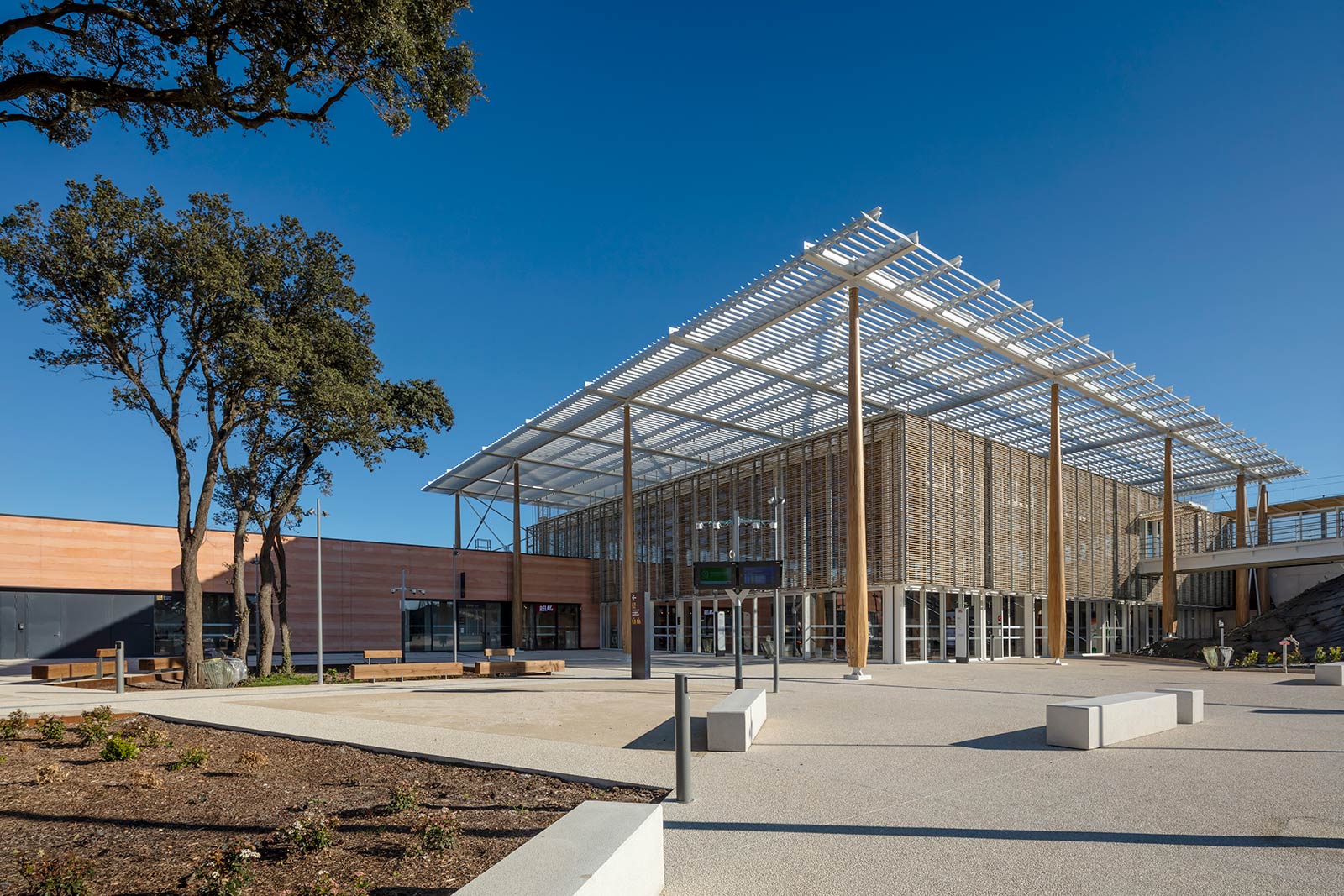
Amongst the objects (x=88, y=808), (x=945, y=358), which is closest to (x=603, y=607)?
(x=945, y=358)

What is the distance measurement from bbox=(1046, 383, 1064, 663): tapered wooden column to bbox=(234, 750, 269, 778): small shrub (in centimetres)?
3079

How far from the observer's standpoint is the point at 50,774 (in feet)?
26.7

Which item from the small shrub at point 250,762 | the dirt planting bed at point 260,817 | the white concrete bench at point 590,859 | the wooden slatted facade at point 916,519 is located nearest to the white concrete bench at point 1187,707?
the dirt planting bed at point 260,817

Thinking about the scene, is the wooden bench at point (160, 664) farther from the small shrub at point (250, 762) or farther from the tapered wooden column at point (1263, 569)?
the tapered wooden column at point (1263, 569)

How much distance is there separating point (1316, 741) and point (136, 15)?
15.6 meters

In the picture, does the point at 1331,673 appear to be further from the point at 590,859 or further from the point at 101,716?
the point at 101,716

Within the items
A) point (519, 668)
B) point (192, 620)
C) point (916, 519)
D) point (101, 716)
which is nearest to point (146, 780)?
point (101, 716)

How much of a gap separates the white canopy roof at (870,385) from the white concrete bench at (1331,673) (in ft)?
39.5

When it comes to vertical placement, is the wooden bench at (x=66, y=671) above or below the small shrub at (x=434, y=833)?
below

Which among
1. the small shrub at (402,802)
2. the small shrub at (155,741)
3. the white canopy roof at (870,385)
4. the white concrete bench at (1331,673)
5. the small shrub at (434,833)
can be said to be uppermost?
the white canopy roof at (870,385)

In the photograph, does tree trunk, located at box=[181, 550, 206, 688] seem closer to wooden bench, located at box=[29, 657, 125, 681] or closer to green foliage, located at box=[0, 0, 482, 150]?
wooden bench, located at box=[29, 657, 125, 681]

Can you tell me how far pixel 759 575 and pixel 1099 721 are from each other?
779cm

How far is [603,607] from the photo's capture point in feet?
165

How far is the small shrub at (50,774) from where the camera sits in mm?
8054
